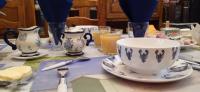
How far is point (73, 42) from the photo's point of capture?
964 millimetres

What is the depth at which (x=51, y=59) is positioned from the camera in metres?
0.91

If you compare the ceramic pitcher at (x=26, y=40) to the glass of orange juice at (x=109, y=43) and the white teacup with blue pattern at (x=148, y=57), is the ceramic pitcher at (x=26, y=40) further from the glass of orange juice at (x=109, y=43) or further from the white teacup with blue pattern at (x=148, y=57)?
the white teacup with blue pattern at (x=148, y=57)

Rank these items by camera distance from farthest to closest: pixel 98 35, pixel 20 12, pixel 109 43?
pixel 20 12 < pixel 98 35 < pixel 109 43

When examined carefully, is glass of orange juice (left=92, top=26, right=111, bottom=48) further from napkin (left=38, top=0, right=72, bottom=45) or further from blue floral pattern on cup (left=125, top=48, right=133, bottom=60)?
blue floral pattern on cup (left=125, top=48, right=133, bottom=60)

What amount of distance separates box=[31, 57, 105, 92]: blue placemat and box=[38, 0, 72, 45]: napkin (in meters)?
0.13

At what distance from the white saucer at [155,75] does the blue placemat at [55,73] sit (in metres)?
0.04

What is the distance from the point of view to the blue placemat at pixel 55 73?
2.08 feet

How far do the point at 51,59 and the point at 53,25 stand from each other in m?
0.12

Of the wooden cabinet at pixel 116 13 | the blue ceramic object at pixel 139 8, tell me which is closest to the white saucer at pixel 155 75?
the blue ceramic object at pixel 139 8

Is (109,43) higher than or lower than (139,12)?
lower

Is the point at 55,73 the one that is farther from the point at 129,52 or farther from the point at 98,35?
the point at 98,35

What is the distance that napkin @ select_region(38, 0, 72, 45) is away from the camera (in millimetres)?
857

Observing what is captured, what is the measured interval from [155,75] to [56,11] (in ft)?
1.35

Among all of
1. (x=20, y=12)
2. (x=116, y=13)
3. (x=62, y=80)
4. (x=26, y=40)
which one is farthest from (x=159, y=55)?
(x=116, y=13)
